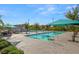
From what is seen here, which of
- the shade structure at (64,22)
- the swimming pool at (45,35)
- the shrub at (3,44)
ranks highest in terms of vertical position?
the shade structure at (64,22)

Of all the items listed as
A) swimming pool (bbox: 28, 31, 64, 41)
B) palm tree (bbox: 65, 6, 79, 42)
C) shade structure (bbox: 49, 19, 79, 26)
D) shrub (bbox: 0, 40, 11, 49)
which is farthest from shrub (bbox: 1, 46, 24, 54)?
palm tree (bbox: 65, 6, 79, 42)

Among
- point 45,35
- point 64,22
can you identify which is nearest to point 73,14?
point 64,22

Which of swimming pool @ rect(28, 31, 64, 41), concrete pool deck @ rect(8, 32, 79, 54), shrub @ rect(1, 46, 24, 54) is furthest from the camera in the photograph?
swimming pool @ rect(28, 31, 64, 41)

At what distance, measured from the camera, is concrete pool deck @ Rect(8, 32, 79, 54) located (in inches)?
293

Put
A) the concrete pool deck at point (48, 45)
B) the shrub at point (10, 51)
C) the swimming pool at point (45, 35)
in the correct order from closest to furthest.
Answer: the shrub at point (10, 51)
the concrete pool deck at point (48, 45)
the swimming pool at point (45, 35)

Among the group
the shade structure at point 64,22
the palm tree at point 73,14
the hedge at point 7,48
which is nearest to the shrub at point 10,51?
the hedge at point 7,48

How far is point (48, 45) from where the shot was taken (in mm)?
7527

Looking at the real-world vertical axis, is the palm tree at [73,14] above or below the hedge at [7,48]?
above

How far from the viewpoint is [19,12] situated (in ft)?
24.5

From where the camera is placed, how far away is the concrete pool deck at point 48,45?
744 cm

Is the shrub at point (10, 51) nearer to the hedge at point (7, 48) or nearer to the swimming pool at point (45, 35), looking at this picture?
the hedge at point (7, 48)

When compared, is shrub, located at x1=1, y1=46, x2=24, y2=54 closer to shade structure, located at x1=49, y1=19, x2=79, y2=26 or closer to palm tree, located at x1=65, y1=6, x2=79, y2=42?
shade structure, located at x1=49, y1=19, x2=79, y2=26
